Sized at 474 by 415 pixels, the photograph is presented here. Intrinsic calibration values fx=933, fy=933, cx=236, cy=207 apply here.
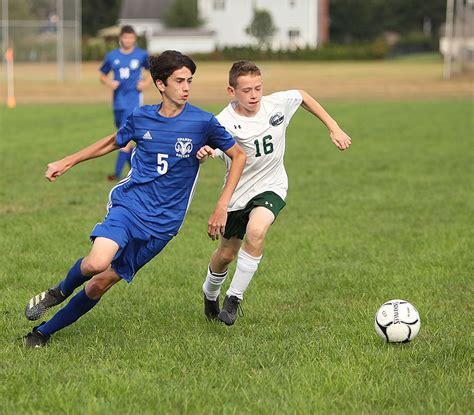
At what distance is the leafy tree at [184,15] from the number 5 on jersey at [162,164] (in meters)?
79.9

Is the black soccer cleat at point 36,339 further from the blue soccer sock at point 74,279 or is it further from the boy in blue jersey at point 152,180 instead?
the blue soccer sock at point 74,279

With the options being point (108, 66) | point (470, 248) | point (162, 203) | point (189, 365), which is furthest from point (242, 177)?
point (108, 66)

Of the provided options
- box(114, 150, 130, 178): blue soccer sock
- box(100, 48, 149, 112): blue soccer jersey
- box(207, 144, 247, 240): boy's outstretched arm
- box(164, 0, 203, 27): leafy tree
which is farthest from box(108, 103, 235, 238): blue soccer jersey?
box(164, 0, 203, 27): leafy tree

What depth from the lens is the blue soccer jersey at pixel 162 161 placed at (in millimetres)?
5668

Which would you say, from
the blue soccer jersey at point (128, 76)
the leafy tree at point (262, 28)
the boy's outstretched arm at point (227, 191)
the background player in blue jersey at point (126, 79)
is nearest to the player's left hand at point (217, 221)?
the boy's outstretched arm at point (227, 191)

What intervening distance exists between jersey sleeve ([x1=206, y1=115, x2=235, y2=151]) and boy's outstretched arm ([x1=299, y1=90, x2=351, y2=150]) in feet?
2.66

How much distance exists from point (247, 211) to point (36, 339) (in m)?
1.67

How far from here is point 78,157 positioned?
18.4ft

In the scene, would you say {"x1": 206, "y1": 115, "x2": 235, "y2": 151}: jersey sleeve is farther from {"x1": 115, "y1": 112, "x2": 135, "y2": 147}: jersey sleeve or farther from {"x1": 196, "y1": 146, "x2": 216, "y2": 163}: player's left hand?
{"x1": 115, "y1": 112, "x2": 135, "y2": 147}: jersey sleeve

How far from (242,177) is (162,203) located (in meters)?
0.89

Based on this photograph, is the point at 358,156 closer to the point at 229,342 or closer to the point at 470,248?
the point at 470,248

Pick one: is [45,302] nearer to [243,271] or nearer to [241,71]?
[243,271]

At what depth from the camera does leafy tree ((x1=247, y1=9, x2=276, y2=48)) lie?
79812 millimetres

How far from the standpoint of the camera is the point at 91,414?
437cm
